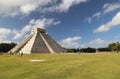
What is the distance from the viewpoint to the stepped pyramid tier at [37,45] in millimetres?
108188

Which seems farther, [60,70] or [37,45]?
[37,45]

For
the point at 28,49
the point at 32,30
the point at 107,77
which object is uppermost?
the point at 32,30

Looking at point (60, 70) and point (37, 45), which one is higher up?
point (37, 45)

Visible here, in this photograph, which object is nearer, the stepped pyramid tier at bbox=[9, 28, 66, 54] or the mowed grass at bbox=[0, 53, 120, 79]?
the mowed grass at bbox=[0, 53, 120, 79]

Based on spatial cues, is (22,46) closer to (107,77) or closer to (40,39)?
(40,39)

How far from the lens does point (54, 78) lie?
15922mm

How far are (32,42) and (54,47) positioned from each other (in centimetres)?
1286

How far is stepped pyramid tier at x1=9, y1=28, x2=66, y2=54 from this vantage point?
10819cm

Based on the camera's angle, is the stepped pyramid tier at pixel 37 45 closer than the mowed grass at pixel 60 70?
No

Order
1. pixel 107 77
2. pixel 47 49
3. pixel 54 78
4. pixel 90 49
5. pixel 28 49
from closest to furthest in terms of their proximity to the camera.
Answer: pixel 54 78 < pixel 107 77 < pixel 28 49 < pixel 47 49 < pixel 90 49

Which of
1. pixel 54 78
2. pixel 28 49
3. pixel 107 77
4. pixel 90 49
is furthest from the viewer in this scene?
Result: pixel 90 49

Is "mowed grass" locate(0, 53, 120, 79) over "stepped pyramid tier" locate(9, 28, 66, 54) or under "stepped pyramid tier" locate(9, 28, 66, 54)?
under

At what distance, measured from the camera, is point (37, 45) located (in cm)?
11306

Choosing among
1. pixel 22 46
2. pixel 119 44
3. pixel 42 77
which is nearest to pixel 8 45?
pixel 22 46
